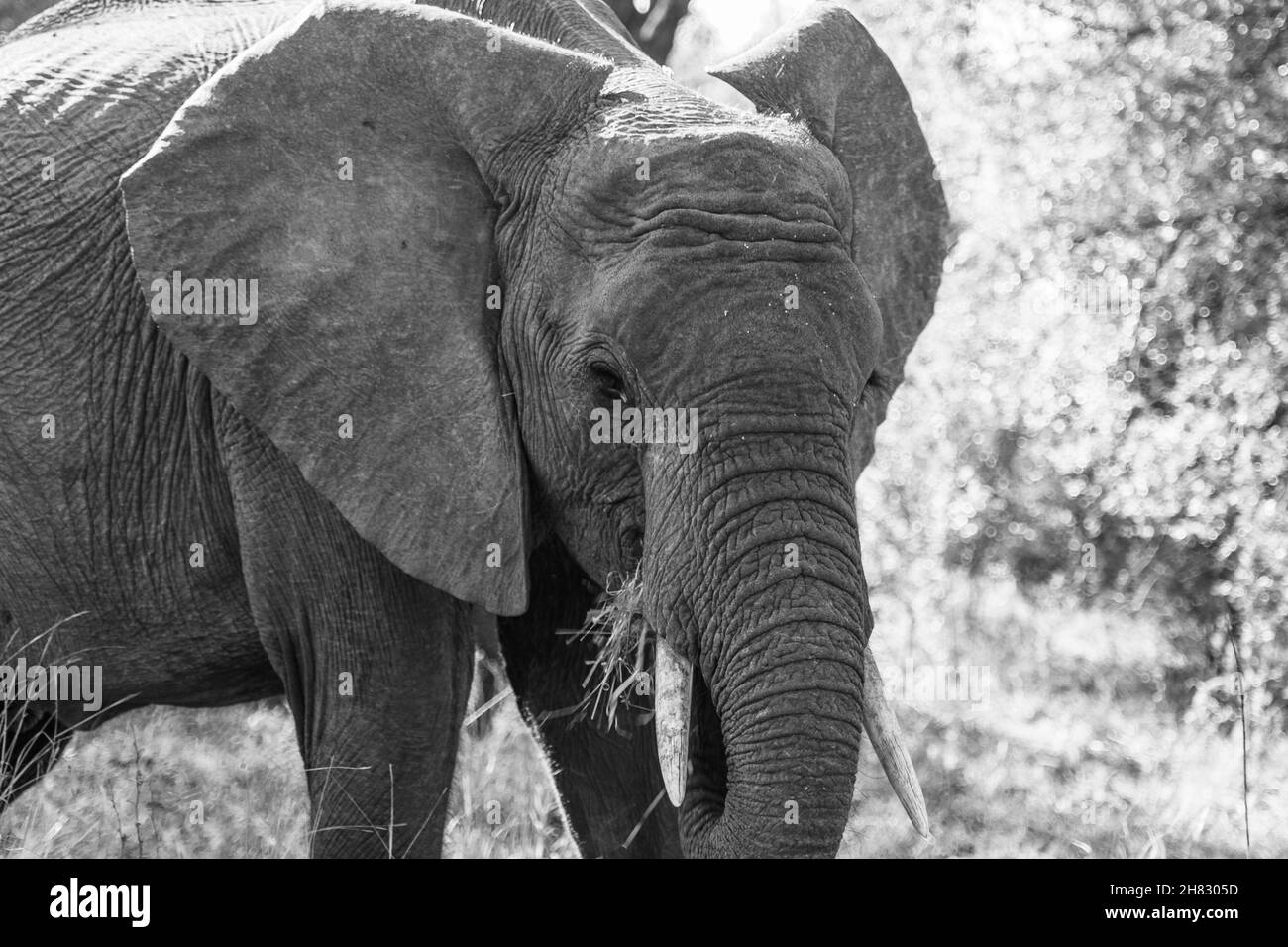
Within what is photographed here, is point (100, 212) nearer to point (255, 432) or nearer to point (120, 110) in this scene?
point (120, 110)

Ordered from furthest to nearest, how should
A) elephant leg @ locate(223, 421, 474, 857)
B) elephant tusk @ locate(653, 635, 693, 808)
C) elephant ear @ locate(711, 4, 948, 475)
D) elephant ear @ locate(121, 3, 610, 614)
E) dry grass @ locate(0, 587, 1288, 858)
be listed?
dry grass @ locate(0, 587, 1288, 858), elephant ear @ locate(711, 4, 948, 475), elephant leg @ locate(223, 421, 474, 857), elephant ear @ locate(121, 3, 610, 614), elephant tusk @ locate(653, 635, 693, 808)

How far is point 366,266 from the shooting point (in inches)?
178

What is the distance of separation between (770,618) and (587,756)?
1.64 m

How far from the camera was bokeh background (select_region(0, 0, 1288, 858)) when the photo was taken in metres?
7.34

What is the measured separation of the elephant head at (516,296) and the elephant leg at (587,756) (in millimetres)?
663

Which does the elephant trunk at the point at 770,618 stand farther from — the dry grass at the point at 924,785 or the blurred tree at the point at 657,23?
the blurred tree at the point at 657,23

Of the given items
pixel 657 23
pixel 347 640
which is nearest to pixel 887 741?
pixel 347 640

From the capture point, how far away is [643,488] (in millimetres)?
4367

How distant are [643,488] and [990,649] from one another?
807cm

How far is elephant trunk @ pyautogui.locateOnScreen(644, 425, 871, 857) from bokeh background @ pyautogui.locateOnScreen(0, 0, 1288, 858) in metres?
2.37

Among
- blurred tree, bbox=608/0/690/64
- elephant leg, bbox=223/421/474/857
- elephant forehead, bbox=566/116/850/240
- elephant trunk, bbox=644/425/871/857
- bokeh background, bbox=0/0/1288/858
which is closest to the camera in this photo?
elephant trunk, bbox=644/425/871/857

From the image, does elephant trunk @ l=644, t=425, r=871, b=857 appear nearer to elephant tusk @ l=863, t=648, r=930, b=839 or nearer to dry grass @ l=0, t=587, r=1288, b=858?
elephant tusk @ l=863, t=648, r=930, b=839

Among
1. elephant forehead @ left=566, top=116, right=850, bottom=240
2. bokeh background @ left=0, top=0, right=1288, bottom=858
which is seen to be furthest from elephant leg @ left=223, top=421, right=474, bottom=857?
bokeh background @ left=0, top=0, right=1288, bottom=858
